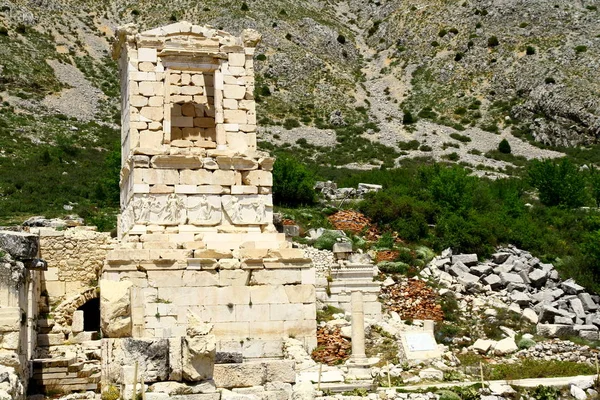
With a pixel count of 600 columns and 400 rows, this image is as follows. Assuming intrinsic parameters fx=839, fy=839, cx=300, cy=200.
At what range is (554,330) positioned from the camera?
71.7ft

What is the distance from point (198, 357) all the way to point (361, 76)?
6108 centimetres

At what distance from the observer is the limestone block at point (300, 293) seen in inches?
635

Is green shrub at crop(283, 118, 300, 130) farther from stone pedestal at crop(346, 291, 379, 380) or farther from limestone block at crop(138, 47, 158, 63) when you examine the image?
stone pedestal at crop(346, 291, 379, 380)

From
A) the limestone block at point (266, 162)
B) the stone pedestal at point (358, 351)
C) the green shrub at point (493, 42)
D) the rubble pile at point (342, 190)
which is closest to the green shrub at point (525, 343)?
the stone pedestal at point (358, 351)

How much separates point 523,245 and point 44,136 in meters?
29.8

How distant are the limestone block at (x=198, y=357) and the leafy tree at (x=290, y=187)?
2592 centimetres

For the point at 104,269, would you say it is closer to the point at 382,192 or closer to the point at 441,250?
the point at 441,250

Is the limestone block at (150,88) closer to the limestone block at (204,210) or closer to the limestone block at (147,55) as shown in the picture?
the limestone block at (147,55)

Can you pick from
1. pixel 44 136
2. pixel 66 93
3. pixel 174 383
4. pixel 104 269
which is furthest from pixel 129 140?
pixel 66 93

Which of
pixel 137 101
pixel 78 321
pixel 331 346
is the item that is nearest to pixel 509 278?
pixel 331 346

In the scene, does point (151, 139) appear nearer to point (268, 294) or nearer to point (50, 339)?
point (268, 294)

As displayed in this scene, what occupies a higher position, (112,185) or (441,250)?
(112,185)

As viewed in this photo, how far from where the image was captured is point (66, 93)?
5669 cm

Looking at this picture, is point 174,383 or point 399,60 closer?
point 174,383
